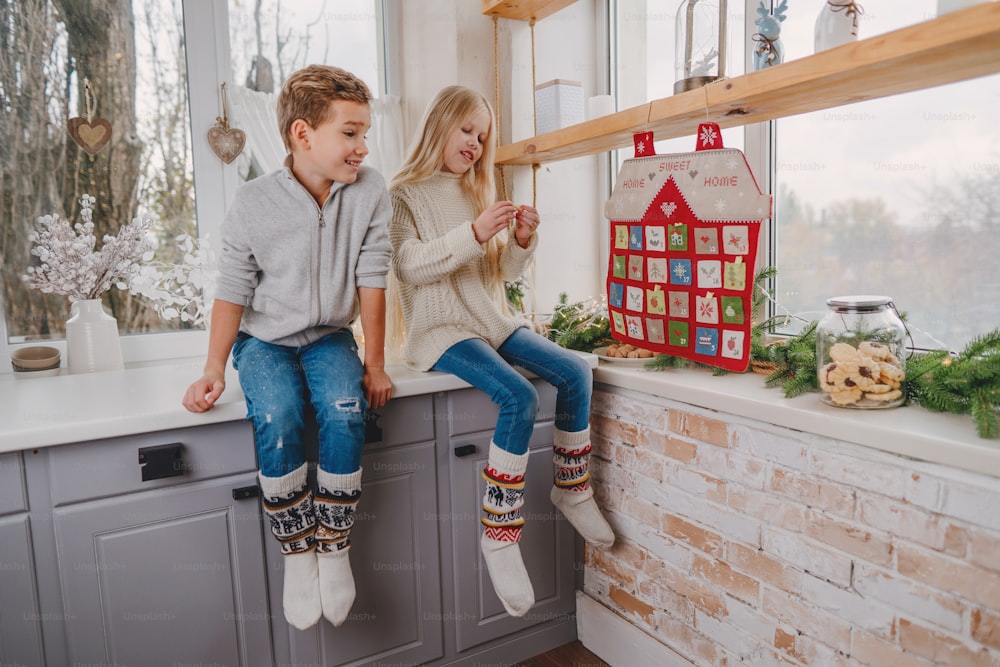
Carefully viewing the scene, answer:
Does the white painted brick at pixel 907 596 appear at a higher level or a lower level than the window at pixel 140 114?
lower

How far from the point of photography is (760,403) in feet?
4.42

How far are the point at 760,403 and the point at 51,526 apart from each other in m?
1.33

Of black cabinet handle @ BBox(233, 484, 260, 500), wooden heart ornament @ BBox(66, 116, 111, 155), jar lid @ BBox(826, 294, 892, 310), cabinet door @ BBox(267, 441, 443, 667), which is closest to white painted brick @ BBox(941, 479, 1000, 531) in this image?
jar lid @ BBox(826, 294, 892, 310)

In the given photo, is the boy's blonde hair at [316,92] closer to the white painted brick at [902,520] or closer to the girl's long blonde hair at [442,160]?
the girl's long blonde hair at [442,160]

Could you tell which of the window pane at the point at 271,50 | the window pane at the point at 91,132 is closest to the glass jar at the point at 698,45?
the window pane at the point at 271,50

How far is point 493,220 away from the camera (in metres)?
1.53

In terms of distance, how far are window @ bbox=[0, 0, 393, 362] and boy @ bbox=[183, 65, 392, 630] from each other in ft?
2.14

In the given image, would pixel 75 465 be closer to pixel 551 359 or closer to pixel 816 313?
pixel 551 359

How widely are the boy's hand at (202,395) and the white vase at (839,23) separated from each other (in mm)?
1304

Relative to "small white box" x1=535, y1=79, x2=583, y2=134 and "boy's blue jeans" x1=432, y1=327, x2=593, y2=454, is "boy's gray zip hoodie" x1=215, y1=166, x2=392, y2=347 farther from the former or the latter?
"small white box" x1=535, y1=79, x2=583, y2=134

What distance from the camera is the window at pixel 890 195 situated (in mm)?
1410

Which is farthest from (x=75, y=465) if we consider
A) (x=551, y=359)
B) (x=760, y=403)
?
(x=760, y=403)

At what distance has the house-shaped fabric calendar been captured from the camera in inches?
56.2

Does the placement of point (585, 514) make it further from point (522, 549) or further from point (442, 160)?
point (442, 160)
